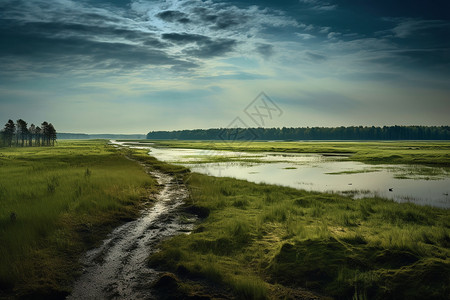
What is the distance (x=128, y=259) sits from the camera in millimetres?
9992

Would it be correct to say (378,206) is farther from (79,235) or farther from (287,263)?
(79,235)

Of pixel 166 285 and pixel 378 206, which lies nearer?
pixel 166 285

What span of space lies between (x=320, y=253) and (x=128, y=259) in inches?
280

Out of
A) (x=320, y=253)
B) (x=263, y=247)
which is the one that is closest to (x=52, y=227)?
(x=263, y=247)

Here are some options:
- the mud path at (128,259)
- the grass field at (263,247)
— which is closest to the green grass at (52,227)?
the grass field at (263,247)

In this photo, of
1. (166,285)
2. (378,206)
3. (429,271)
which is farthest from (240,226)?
(378,206)

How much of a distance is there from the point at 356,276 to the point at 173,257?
20.4 ft

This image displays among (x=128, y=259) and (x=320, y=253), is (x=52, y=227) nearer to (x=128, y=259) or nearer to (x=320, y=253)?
(x=128, y=259)

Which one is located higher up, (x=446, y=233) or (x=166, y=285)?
(x=446, y=233)

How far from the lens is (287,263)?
9.16 m

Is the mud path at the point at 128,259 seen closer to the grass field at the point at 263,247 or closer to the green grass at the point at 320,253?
the grass field at the point at 263,247

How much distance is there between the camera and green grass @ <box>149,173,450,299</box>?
7.62m

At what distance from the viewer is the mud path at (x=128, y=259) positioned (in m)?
7.86

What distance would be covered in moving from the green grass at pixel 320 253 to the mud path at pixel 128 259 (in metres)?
0.83
